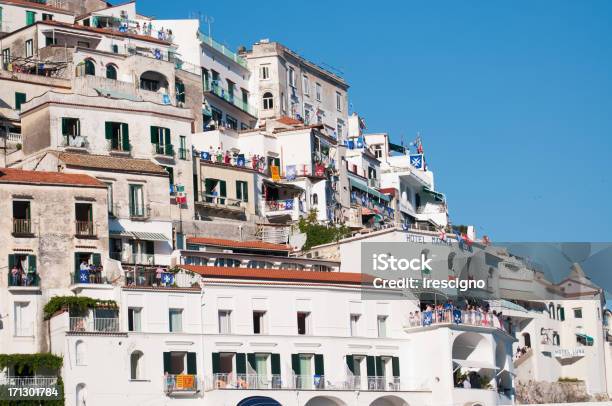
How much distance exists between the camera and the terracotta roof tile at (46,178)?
74.8 m

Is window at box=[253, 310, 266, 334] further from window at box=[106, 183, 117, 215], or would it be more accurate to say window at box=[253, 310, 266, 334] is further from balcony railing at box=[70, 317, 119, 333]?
window at box=[106, 183, 117, 215]

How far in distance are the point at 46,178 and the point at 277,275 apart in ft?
43.8

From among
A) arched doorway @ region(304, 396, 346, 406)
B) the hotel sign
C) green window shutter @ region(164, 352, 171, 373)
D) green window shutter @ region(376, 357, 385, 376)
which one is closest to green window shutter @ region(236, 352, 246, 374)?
green window shutter @ region(164, 352, 171, 373)

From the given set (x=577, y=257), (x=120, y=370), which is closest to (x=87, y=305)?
(x=120, y=370)

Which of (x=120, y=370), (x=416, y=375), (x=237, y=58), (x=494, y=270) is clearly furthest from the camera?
(x=237, y=58)

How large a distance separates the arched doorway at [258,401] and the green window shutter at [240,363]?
2043mm

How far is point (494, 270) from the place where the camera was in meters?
98.8

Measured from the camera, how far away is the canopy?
110312 millimetres

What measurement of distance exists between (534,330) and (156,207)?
31.5m

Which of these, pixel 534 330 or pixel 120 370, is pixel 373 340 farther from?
pixel 534 330

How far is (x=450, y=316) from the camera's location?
272 feet

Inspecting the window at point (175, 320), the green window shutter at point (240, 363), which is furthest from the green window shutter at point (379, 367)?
the window at point (175, 320)

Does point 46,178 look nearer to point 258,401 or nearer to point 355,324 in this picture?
point 258,401

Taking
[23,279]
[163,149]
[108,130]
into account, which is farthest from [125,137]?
[23,279]
